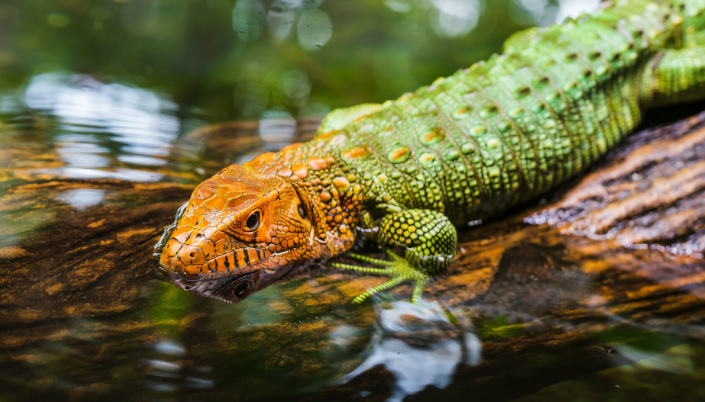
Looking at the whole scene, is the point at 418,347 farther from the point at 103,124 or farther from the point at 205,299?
the point at 103,124

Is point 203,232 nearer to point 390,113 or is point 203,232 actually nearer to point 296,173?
point 296,173

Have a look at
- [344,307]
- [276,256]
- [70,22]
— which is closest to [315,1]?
[70,22]

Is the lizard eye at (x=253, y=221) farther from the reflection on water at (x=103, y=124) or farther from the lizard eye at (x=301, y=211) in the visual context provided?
the reflection on water at (x=103, y=124)

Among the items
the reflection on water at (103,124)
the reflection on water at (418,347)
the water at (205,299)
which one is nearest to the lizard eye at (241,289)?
the water at (205,299)

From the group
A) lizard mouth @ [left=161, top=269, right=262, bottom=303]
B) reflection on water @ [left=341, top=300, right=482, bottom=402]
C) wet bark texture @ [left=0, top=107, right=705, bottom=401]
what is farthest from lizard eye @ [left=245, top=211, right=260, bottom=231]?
reflection on water @ [left=341, top=300, right=482, bottom=402]

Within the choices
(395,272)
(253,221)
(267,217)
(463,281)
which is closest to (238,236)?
(253,221)
